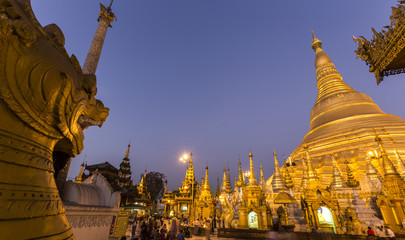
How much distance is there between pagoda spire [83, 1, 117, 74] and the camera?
523cm

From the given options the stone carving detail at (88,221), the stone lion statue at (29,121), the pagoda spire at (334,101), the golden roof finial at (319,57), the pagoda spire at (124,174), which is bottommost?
the stone carving detail at (88,221)

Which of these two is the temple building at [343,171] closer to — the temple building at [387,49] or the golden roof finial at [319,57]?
the golden roof finial at [319,57]

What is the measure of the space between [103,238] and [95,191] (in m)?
1.41

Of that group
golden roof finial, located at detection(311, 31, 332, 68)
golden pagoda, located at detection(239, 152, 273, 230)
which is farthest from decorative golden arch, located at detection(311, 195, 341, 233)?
golden roof finial, located at detection(311, 31, 332, 68)

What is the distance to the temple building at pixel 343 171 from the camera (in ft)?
41.8

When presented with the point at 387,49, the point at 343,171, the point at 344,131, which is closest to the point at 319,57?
the point at 344,131

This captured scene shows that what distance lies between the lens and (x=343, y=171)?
66.6 feet

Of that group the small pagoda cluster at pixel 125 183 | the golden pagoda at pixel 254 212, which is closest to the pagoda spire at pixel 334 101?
the golden pagoda at pixel 254 212

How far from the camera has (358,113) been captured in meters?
27.4

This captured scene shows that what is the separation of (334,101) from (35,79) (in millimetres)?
37467

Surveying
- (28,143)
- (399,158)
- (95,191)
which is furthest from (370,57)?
(399,158)

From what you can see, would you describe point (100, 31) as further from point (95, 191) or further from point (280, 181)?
point (280, 181)

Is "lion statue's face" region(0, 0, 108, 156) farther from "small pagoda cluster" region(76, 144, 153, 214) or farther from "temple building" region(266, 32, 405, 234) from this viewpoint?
"small pagoda cluster" region(76, 144, 153, 214)

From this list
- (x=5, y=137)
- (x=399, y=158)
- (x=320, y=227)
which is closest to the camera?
(x=5, y=137)
